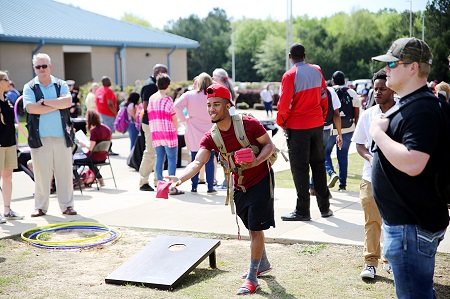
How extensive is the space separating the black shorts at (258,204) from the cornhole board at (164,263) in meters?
0.82

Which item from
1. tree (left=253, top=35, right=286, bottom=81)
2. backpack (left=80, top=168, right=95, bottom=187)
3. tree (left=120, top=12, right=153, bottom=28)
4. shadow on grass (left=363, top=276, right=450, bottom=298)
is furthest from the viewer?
tree (left=120, top=12, right=153, bottom=28)

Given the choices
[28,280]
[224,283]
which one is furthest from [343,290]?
[28,280]

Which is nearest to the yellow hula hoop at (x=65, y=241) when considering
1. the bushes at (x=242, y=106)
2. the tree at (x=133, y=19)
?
the bushes at (x=242, y=106)

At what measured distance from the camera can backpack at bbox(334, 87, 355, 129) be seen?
418 inches

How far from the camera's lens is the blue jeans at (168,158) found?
1030cm

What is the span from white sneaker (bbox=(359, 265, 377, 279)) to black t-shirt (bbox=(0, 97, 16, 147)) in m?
5.24

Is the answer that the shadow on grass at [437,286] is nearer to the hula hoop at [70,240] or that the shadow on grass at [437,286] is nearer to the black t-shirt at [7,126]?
the hula hoop at [70,240]

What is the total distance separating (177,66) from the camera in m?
45.0

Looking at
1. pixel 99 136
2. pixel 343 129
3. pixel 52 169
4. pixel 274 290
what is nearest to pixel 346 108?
pixel 343 129

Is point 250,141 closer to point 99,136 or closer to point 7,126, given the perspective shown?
point 7,126

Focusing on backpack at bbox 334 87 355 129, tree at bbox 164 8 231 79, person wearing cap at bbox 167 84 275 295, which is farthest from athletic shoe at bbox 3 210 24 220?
tree at bbox 164 8 231 79

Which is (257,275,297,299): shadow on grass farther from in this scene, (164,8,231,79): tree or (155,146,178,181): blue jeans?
(164,8,231,79): tree

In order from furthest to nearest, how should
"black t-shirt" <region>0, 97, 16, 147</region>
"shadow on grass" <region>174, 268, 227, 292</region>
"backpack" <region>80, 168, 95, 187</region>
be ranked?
"backpack" <region>80, 168, 95, 187</region> < "black t-shirt" <region>0, 97, 16, 147</region> < "shadow on grass" <region>174, 268, 227, 292</region>

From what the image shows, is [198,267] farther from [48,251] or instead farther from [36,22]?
[36,22]
